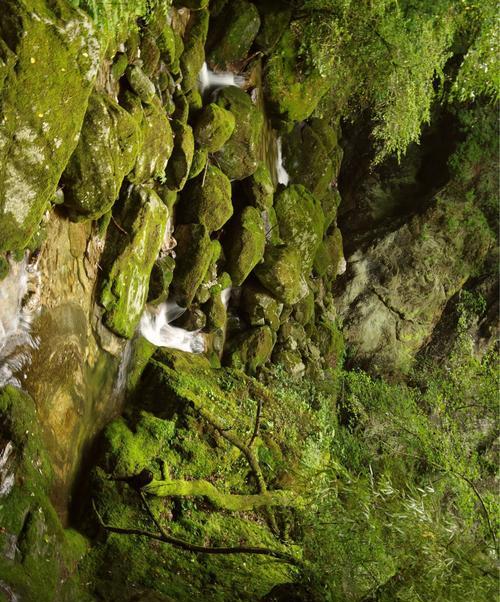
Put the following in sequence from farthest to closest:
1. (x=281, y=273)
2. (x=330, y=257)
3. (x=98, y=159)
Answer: (x=330, y=257), (x=281, y=273), (x=98, y=159)

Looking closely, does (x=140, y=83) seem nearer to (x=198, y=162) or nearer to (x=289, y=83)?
(x=198, y=162)

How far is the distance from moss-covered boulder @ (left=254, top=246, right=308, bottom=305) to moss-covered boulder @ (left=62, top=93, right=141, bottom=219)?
15.4ft

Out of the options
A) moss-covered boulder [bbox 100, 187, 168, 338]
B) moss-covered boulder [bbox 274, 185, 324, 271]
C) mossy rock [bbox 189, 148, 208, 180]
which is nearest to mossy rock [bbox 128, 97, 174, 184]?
moss-covered boulder [bbox 100, 187, 168, 338]

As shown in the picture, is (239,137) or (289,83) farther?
(289,83)

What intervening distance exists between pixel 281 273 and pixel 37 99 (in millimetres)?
6287

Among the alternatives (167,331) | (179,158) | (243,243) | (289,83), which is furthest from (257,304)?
(289,83)

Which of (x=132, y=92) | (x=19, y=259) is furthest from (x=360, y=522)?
(x=132, y=92)

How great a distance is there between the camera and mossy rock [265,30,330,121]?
31.5 ft

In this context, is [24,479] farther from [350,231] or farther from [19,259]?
[350,231]

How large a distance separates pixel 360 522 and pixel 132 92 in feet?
16.4

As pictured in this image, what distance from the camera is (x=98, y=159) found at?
198 inches

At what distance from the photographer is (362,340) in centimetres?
1336

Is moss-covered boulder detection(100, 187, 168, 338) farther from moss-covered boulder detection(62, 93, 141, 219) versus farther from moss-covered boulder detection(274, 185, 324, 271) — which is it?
moss-covered boulder detection(274, 185, 324, 271)

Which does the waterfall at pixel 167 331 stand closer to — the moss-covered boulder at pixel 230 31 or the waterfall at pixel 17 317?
the waterfall at pixel 17 317
